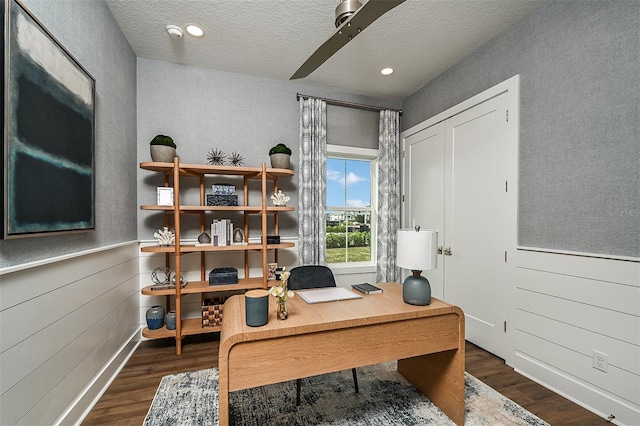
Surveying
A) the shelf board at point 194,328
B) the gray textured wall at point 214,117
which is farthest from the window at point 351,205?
the shelf board at point 194,328

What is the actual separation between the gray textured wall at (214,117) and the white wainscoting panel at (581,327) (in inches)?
97.2

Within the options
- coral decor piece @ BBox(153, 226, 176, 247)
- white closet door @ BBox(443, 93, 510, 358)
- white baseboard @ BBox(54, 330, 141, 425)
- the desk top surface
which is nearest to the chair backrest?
the desk top surface

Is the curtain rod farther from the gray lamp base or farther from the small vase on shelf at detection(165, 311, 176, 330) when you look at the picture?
the small vase on shelf at detection(165, 311, 176, 330)

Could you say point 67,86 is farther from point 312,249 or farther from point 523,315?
point 523,315

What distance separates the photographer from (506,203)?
251 cm

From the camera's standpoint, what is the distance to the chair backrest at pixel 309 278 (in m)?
2.23

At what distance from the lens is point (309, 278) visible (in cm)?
227

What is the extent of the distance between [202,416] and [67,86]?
2.19 meters

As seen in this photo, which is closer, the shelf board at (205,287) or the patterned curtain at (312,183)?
the shelf board at (205,287)

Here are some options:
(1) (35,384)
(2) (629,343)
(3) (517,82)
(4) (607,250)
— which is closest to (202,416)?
(1) (35,384)

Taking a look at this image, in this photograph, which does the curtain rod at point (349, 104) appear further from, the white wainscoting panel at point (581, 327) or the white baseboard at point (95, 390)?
the white baseboard at point (95, 390)

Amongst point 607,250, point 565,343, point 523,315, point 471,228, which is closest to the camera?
point 607,250

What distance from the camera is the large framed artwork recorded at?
3.98 feet

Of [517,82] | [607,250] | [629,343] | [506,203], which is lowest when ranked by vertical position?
[629,343]
